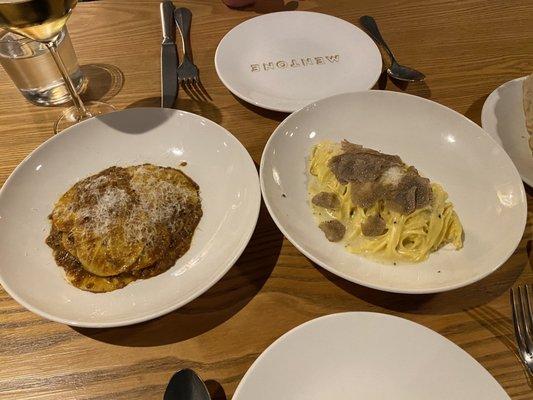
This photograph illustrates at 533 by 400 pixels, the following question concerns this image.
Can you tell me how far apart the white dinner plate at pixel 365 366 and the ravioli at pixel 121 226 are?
528 mm

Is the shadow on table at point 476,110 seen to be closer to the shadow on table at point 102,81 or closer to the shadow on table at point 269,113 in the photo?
the shadow on table at point 269,113

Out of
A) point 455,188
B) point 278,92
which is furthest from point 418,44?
point 455,188

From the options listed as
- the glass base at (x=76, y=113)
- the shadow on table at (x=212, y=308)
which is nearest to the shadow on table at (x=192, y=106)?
the glass base at (x=76, y=113)

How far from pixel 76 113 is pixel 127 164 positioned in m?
0.51

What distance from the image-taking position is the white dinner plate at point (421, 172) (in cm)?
143

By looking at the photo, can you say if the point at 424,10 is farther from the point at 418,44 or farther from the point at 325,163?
the point at 325,163

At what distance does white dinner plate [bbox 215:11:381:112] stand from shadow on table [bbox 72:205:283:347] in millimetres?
751

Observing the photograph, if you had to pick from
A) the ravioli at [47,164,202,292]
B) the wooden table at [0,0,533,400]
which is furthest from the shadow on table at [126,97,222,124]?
the ravioli at [47,164,202,292]

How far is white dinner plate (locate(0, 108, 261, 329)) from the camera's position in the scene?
1324 millimetres

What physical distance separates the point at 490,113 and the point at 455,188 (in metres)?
0.51

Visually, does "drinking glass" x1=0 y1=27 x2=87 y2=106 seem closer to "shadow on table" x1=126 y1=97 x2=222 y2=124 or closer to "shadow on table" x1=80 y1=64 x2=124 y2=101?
"shadow on table" x1=80 y1=64 x2=124 y2=101

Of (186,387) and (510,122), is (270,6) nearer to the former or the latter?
(510,122)

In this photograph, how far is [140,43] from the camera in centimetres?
241

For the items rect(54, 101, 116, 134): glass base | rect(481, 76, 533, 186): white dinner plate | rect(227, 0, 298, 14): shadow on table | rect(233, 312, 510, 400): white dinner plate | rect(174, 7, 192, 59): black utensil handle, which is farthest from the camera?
rect(227, 0, 298, 14): shadow on table
